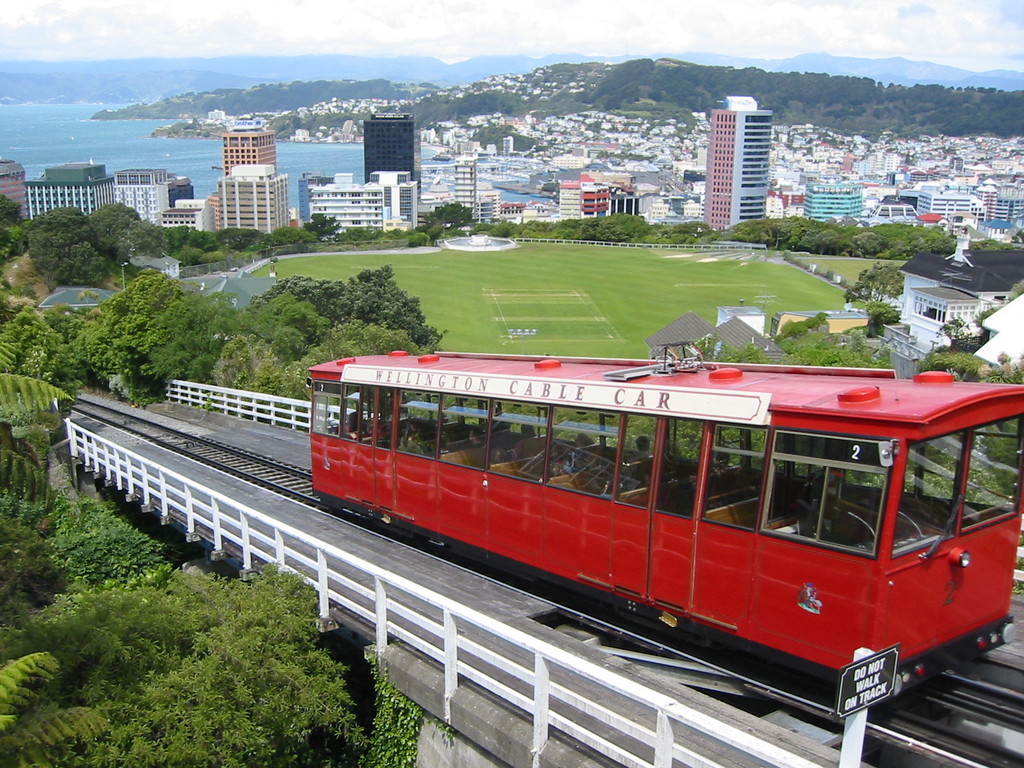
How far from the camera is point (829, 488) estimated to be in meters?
8.00

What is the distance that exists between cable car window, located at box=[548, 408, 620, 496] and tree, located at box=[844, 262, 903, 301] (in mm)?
87417

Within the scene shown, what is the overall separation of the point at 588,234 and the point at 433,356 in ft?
478

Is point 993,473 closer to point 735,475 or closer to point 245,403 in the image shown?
point 735,475

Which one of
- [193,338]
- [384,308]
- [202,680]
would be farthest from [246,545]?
[384,308]

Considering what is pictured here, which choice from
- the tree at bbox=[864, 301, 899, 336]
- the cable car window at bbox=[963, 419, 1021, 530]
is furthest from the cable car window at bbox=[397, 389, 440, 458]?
the tree at bbox=[864, 301, 899, 336]

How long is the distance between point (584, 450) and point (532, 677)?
2942 millimetres

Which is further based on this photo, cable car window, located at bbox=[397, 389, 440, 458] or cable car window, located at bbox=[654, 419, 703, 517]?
cable car window, located at bbox=[397, 389, 440, 458]

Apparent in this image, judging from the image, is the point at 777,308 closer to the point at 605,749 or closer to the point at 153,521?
the point at 153,521

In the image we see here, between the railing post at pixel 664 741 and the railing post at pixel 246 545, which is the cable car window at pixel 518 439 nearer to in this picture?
the railing post at pixel 246 545

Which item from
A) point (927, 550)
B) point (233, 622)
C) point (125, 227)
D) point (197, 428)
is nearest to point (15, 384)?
point (233, 622)

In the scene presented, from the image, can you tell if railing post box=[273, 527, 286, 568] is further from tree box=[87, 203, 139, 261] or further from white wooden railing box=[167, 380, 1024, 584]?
tree box=[87, 203, 139, 261]

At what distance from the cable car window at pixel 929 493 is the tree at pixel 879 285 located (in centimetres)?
8864

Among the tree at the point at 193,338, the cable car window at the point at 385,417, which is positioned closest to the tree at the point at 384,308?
the tree at the point at 193,338

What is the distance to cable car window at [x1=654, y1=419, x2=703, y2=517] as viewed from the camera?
29.8 ft
